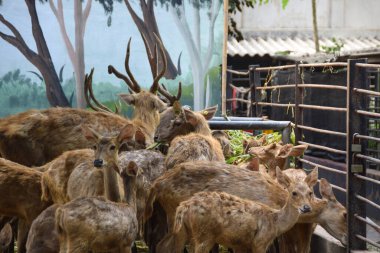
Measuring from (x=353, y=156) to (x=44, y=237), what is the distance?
3.16 metres

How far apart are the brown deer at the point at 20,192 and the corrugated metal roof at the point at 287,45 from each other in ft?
38.2

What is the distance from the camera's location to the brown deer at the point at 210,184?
848cm

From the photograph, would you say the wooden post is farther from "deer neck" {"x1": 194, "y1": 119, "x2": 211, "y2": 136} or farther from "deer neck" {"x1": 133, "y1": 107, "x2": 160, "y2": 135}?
"deer neck" {"x1": 133, "y1": 107, "x2": 160, "y2": 135}

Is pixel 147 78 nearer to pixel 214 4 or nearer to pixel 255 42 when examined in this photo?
pixel 214 4

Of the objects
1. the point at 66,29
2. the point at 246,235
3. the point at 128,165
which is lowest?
the point at 246,235

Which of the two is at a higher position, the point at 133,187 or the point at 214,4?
the point at 214,4

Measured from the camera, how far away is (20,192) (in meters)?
8.97

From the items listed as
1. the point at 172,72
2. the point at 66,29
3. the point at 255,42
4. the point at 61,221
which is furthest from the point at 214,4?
the point at 61,221

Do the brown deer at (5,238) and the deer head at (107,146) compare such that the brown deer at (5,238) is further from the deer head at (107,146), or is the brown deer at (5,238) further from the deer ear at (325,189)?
the deer ear at (325,189)

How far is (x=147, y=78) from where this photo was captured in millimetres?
15164

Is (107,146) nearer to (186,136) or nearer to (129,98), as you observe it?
(186,136)

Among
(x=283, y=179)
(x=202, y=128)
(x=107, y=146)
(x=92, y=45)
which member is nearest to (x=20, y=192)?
(x=107, y=146)

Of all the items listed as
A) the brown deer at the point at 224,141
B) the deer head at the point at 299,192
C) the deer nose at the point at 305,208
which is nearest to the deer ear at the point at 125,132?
the deer head at the point at 299,192

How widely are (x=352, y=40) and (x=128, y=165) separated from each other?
54.5 feet
